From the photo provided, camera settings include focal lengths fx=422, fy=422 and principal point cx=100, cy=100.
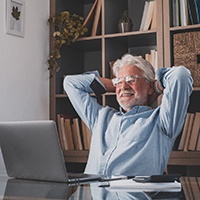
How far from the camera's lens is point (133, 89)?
Result: 7.66 feet

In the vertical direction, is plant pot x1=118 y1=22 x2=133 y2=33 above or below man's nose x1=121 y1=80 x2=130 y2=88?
above

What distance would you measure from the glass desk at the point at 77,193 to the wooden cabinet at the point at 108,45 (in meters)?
1.44

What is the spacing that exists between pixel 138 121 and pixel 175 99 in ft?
0.76

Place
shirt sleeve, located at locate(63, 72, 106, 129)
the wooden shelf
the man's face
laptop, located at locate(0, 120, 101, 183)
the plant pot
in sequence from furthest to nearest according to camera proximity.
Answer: the plant pot, the wooden shelf, shirt sleeve, located at locate(63, 72, 106, 129), the man's face, laptop, located at locate(0, 120, 101, 183)

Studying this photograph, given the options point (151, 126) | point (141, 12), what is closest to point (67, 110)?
point (141, 12)

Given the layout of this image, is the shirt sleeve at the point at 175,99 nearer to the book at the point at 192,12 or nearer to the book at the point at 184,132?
the book at the point at 184,132

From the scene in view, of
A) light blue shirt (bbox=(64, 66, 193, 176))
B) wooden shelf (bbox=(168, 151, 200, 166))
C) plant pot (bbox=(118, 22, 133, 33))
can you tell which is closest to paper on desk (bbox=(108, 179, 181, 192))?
light blue shirt (bbox=(64, 66, 193, 176))

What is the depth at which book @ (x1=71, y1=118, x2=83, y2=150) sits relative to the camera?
3.03 m

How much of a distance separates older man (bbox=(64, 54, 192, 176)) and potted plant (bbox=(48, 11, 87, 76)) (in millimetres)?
665

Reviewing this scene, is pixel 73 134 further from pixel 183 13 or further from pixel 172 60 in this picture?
pixel 183 13

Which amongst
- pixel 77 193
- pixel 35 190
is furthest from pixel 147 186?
pixel 35 190

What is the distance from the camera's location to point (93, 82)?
264 centimetres

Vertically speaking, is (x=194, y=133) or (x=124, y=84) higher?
(x=124, y=84)

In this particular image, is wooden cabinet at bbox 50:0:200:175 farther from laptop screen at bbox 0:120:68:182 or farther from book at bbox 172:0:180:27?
laptop screen at bbox 0:120:68:182
